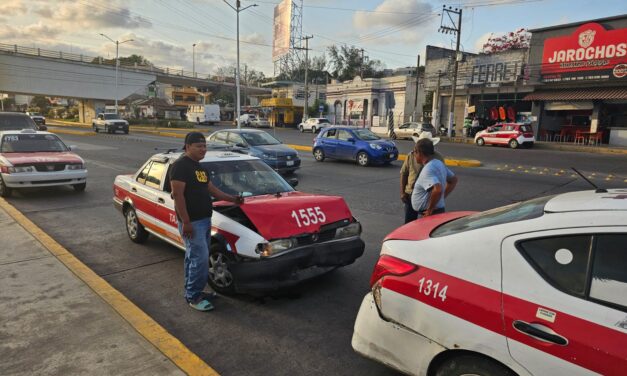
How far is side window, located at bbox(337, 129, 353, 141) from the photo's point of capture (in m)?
17.3

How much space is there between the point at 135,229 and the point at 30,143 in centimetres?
617

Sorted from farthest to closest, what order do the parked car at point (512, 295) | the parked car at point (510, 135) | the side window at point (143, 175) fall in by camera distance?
1. the parked car at point (510, 135)
2. the side window at point (143, 175)
3. the parked car at point (512, 295)

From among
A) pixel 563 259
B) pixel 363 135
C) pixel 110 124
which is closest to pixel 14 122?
pixel 363 135

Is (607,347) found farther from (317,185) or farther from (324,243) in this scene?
(317,185)

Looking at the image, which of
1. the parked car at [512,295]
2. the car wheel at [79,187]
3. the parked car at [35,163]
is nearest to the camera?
the parked car at [512,295]

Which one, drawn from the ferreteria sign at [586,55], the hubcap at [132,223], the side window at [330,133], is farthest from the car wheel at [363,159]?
the ferreteria sign at [586,55]

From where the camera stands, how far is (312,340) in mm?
3820

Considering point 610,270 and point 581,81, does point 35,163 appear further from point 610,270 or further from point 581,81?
point 581,81

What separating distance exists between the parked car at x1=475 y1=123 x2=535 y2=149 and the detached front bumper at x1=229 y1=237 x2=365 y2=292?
82.0ft

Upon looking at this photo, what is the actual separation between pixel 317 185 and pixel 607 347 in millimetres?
10462

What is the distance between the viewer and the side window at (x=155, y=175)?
232 inches

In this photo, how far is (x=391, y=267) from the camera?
2.83m

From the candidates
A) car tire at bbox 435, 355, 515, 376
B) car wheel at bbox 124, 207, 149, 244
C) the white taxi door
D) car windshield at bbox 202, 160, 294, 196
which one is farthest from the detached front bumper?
car wheel at bbox 124, 207, 149, 244

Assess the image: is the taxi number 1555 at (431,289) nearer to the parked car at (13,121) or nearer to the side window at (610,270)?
the side window at (610,270)
